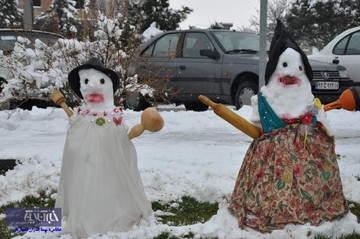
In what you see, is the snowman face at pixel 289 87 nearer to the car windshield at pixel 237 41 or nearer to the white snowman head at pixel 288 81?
the white snowman head at pixel 288 81

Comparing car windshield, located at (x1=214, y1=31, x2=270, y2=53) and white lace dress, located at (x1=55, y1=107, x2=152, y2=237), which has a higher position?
car windshield, located at (x1=214, y1=31, x2=270, y2=53)

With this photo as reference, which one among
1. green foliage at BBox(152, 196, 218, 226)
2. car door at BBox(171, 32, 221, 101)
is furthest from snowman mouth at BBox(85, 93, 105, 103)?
car door at BBox(171, 32, 221, 101)

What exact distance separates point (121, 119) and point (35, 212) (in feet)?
2.93

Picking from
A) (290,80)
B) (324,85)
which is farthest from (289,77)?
(324,85)

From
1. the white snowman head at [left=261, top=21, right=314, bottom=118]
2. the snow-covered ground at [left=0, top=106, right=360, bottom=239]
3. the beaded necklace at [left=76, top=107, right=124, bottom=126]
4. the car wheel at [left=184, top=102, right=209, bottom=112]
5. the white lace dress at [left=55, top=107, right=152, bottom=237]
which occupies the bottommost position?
the car wheel at [left=184, top=102, right=209, bottom=112]

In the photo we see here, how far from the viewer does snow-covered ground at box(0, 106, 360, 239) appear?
4.12m

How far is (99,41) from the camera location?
28.7 feet

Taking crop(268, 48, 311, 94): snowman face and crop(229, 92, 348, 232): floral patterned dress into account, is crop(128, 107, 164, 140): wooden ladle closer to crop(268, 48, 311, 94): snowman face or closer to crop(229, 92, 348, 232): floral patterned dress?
crop(229, 92, 348, 232): floral patterned dress

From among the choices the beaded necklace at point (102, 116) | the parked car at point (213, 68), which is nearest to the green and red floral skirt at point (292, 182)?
the beaded necklace at point (102, 116)

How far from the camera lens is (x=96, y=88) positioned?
4262 millimetres

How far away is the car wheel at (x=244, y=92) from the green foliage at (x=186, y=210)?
4.95m

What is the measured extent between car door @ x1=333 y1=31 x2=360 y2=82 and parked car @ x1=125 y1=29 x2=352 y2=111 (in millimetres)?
430

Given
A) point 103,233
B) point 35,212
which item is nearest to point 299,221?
point 103,233

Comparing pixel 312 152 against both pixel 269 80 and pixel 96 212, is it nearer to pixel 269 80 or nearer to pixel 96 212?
pixel 269 80
